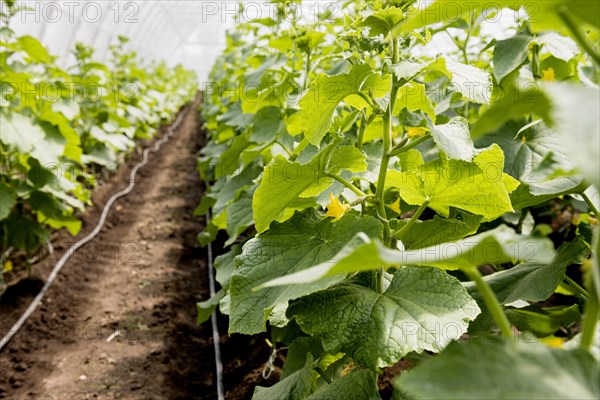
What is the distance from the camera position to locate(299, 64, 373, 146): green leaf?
134cm

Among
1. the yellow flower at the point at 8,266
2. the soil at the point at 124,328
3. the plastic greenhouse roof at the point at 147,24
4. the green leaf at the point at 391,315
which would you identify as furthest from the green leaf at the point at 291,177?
the yellow flower at the point at 8,266

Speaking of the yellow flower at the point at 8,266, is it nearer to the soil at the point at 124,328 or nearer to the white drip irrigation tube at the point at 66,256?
the soil at the point at 124,328

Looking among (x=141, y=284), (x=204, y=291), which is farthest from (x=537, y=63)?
(x=141, y=284)

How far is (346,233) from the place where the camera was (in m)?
1.32

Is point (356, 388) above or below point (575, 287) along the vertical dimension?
above

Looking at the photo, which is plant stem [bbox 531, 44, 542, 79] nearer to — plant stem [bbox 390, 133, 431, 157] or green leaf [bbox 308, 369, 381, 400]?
plant stem [bbox 390, 133, 431, 157]

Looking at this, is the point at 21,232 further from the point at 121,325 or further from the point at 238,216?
the point at 238,216

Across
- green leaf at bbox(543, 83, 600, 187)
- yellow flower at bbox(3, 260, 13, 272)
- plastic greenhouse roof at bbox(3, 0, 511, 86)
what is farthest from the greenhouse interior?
plastic greenhouse roof at bbox(3, 0, 511, 86)

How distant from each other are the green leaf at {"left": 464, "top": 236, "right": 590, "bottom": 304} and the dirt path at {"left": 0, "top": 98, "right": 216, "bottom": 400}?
199cm

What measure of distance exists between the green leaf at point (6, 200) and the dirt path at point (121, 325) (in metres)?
0.72

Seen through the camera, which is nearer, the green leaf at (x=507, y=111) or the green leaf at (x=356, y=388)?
the green leaf at (x=507, y=111)

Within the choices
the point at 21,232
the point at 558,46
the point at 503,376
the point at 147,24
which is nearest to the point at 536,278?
the point at 503,376

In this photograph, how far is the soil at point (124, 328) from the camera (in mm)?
3029

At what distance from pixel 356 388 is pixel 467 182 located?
0.54 m
